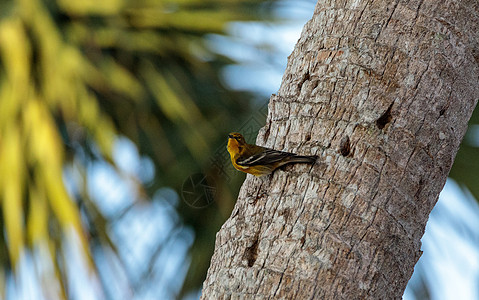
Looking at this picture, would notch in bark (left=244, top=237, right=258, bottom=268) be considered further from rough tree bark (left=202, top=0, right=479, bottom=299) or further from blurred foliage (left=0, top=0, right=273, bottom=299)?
blurred foliage (left=0, top=0, right=273, bottom=299)

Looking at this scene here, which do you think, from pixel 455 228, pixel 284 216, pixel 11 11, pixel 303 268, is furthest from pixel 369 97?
pixel 11 11

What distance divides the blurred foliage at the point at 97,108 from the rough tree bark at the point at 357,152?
69.0 inches

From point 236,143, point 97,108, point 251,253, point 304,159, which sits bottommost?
point 251,253

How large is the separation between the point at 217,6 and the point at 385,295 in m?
2.84

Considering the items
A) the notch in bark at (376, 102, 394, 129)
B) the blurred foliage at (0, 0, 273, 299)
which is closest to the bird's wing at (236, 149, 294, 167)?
the notch in bark at (376, 102, 394, 129)

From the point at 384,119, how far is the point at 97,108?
2.35 metres

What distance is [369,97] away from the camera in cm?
153

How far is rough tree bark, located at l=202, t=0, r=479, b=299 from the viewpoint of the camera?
1.36 meters

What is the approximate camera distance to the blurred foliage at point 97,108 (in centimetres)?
311

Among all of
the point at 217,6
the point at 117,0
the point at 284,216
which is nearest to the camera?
the point at 284,216

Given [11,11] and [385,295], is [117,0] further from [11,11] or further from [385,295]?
[385,295]

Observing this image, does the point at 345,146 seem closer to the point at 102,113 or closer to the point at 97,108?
the point at 97,108

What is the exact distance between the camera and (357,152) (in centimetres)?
147

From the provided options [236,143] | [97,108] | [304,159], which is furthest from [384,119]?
[97,108]
